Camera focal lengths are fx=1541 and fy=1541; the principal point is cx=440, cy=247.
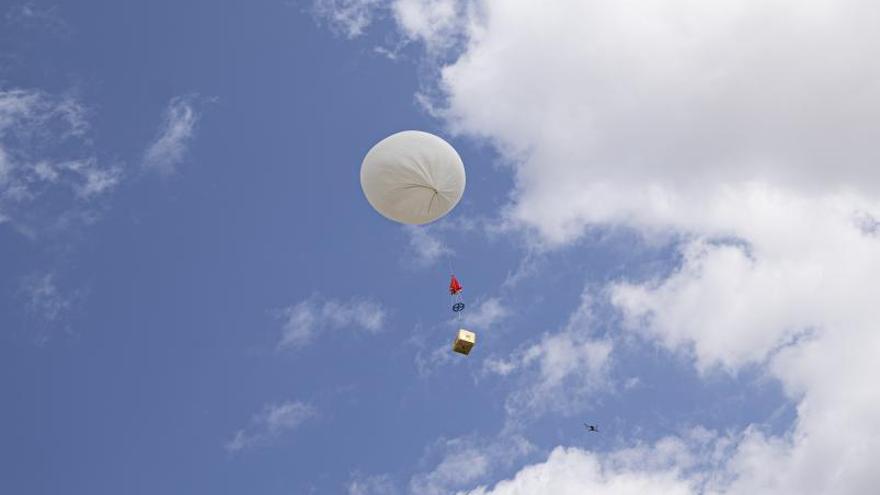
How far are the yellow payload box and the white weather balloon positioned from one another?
7.11 m

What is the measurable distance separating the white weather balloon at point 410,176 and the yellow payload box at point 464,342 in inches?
280

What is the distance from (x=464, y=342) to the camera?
294 feet

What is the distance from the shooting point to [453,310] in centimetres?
8688

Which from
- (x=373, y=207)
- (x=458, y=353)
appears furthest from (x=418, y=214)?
(x=458, y=353)

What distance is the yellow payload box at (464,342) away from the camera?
3529 inches

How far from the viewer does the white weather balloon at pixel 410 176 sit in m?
86.4

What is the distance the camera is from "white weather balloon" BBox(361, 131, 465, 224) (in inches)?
3401

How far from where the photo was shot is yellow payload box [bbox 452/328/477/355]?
294 ft

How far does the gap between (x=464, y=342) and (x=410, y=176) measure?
1061cm

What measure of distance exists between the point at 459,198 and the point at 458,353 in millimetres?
9062

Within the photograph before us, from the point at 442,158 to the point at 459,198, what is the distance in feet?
11.5

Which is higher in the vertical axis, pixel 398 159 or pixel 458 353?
pixel 398 159

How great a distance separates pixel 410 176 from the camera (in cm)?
8619

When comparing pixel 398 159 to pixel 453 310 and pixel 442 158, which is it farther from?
pixel 453 310
